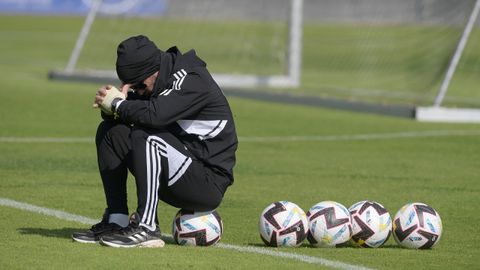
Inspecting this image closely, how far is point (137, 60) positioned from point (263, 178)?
4.31m

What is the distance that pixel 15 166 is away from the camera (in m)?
11.7

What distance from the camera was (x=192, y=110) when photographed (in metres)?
7.57

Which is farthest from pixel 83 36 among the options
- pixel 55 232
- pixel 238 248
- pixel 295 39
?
pixel 238 248

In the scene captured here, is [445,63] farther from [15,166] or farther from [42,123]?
[15,166]

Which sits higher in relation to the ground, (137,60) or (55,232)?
(137,60)

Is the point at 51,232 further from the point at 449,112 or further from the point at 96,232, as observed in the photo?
the point at 449,112

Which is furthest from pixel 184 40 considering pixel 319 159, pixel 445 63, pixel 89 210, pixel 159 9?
pixel 89 210

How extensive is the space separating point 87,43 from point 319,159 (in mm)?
14803

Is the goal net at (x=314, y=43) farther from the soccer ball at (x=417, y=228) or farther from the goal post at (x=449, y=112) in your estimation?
the soccer ball at (x=417, y=228)

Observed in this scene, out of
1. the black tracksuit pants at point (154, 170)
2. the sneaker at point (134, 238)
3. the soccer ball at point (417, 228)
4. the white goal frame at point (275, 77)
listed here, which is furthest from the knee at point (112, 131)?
the white goal frame at point (275, 77)

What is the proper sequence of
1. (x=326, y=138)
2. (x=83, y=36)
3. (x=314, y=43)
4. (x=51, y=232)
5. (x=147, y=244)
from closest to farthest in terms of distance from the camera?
(x=147, y=244) < (x=51, y=232) < (x=326, y=138) < (x=83, y=36) < (x=314, y=43)

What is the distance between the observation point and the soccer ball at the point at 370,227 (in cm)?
777

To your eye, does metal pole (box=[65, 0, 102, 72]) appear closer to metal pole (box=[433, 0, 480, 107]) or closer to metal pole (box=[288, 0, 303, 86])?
metal pole (box=[288, 0, 303, 86])

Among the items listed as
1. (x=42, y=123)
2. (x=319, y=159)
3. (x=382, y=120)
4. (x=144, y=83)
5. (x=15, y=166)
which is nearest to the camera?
(x=144, y=83)
